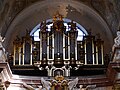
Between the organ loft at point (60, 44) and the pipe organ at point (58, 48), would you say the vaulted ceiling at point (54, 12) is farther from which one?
the pipe organ at point (58, 48)

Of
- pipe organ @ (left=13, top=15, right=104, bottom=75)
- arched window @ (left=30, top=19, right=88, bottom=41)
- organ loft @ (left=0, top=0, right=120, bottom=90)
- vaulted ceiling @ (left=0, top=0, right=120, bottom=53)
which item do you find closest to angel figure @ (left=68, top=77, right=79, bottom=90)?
organ loft @ (left=0, top=0, right=120, bottom=90)

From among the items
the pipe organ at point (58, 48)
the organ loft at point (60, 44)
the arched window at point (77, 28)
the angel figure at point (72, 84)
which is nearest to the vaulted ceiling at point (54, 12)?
the organ loft at point (60, 44)

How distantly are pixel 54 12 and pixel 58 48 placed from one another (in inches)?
104

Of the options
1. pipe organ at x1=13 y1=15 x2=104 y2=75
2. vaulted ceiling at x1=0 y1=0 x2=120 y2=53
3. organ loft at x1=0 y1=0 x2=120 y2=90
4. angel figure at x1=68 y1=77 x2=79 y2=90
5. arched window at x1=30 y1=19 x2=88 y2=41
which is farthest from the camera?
arched window at x1=30 y1=19 x2=88 y2=41

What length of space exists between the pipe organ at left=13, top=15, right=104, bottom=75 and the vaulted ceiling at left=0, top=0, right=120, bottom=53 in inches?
32.2

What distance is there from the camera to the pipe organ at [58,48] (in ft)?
68.1

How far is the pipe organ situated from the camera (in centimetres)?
2075

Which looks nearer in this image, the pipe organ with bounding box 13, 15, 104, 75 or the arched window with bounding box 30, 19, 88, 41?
the pipe organ with bounding box 13, 15, 104, 75

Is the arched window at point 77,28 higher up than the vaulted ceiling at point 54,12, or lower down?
lower down

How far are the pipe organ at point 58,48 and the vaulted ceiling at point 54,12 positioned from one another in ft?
2.68

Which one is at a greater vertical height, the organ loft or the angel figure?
the organ loft

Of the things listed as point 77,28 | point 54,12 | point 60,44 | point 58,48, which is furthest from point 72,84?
point 54,12

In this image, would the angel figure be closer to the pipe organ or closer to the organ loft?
the organ loft

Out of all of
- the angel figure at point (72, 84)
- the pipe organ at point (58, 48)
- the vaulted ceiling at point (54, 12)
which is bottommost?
the angel figure at point (72, 84)
